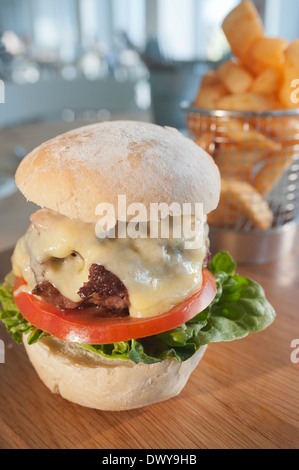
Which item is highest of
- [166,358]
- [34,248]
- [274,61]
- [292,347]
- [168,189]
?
[274,61]

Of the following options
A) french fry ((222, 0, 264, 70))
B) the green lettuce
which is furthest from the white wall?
the green lettuce

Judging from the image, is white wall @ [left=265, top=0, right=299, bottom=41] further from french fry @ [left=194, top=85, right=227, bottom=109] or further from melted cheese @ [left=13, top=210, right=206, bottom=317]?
melted cheese @ [left=13, top=210, right=206, bottom=317]

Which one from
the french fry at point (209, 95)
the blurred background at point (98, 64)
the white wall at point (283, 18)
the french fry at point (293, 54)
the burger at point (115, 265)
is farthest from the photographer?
the white wall at point (283, 18)

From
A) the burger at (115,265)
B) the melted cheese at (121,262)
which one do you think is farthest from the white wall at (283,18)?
the melted cheese at (121,262)

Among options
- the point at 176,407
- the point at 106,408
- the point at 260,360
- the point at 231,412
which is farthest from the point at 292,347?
the point at 106,408

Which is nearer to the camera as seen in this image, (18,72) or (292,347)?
(292,347)

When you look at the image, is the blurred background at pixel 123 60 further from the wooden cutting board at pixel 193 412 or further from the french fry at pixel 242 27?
the wooden cutting board at pixel 193 412

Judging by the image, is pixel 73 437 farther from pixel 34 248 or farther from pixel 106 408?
pixel 34 248
